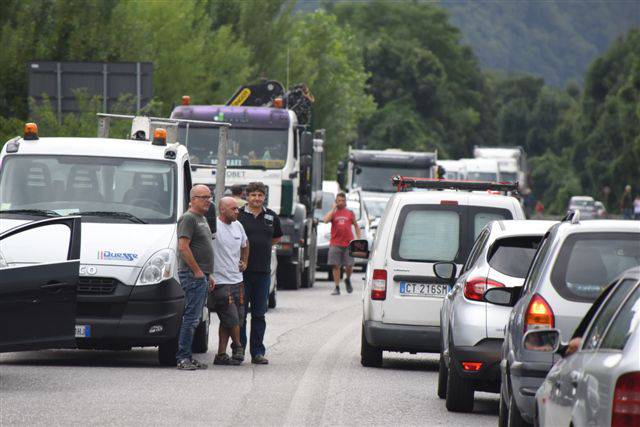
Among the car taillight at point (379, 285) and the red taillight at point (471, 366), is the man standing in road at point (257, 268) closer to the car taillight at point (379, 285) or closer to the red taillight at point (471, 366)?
the car taillight at point (379, 285)

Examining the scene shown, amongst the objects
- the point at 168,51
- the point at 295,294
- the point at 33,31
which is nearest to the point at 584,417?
the point at 295,294

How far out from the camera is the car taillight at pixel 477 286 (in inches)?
491

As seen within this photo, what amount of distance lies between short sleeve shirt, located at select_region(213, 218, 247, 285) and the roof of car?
1128 millimetres

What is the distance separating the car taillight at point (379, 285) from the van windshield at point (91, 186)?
2035mm

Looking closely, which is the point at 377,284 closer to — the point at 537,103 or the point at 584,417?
the point at 584,417

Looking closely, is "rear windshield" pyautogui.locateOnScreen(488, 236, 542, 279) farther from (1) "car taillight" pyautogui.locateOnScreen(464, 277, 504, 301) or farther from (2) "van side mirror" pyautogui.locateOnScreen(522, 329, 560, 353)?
(2) "van side mirror" pyautogui.locateOnScreen(522, 329, 560, 353)

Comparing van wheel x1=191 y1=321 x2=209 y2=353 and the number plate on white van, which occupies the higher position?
the number plate on white van

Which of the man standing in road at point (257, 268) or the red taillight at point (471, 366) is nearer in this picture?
the red taillight at point (471, 366)

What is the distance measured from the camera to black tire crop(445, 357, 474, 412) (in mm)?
12719

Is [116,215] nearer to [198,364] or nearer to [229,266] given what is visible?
[229,266]

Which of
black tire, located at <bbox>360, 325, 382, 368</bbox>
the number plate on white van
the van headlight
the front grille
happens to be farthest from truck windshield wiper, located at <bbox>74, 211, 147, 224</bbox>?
the number plate on white van

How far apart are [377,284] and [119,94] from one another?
16.3 m

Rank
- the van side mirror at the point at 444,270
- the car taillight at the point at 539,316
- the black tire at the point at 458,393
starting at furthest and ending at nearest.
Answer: the van side mirror at the point at 444,270
the black tire at the point at 458,393
the car taillight at the point at 539,316

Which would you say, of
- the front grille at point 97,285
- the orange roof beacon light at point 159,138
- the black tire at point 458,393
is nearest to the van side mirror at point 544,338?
the black tire at point 458,393
